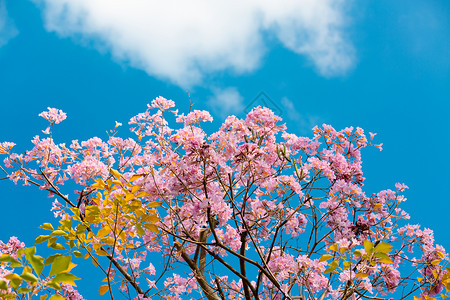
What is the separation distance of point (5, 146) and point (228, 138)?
2654 mm

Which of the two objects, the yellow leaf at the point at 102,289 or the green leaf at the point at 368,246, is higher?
the yellow leaf at the point at 102,289

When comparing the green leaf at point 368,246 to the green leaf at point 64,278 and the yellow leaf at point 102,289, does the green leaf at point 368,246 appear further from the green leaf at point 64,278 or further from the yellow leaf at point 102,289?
the yellow leaf at point 102,289

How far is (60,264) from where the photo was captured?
145 centimetres

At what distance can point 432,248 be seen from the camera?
365 centimetres

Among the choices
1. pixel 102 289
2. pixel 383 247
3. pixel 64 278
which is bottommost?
pixel 64 278

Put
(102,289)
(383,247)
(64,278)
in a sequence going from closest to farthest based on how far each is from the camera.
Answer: (64,278)
(383,247)
(102,289)

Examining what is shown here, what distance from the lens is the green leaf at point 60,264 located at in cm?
144

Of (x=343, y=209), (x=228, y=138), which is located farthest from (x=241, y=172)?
(x=343, y=209)

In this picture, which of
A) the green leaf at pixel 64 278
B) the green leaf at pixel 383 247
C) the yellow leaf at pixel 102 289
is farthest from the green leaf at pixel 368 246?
the yellow leaf at pixel 102 289

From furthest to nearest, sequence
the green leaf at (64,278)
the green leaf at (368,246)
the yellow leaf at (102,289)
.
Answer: the yellow leaf at (102,289), the green leaf at (368,246), the green leaf at (64,278)

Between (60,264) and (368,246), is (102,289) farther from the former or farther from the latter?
(368,246)

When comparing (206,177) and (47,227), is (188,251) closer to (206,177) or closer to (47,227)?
(206,177)

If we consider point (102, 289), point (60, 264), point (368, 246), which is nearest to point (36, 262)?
point (60, 264)

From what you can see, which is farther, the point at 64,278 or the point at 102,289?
the point at 102,289
